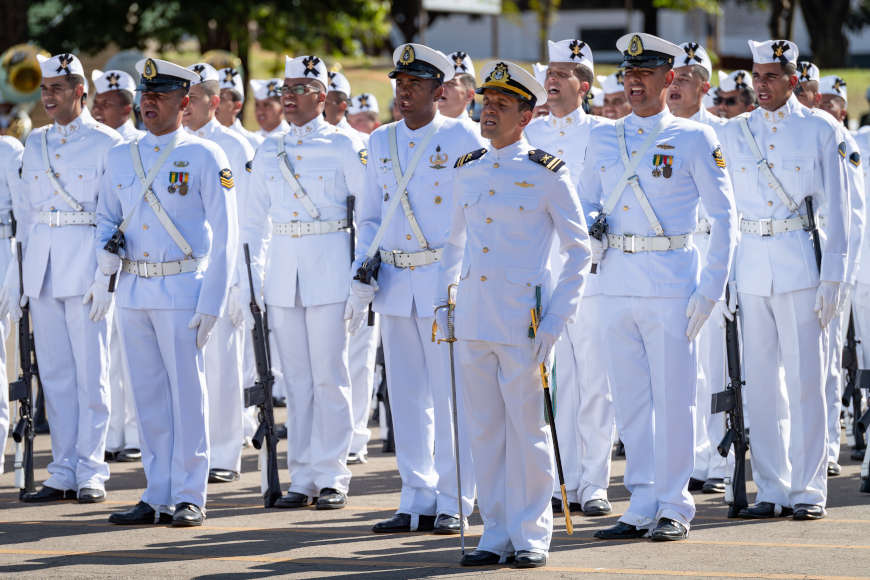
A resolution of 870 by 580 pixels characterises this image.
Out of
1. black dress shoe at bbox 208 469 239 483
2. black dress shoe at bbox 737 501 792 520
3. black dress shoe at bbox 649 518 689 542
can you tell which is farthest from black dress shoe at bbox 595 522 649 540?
black dress shoe at bbox 208 469 239 483

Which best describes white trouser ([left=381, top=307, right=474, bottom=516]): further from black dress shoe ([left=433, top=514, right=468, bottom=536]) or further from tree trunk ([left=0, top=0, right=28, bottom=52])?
tree trunk ([left=0, top=0, right=28, bottom=52])

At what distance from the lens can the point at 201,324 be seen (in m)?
8.60

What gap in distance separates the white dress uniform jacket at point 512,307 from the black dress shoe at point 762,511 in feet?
5.76

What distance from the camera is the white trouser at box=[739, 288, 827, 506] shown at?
341 inches

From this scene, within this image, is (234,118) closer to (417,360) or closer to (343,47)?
(417,360)

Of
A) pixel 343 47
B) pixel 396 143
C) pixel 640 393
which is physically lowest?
pixel 640 393

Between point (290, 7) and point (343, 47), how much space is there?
3895 mm

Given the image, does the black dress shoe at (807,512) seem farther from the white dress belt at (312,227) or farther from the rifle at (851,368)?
the white dress belt at (312,227)

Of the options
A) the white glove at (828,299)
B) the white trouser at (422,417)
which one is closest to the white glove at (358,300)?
the white trouser at (422,417)

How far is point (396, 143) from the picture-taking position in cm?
860

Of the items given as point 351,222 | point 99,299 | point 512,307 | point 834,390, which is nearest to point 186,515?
point 99,299

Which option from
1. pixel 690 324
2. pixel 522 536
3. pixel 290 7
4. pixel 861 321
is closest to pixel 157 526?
pixel 522 536

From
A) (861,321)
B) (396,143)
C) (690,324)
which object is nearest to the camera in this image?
(690,324)

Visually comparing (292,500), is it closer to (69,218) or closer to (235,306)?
(235,306)
